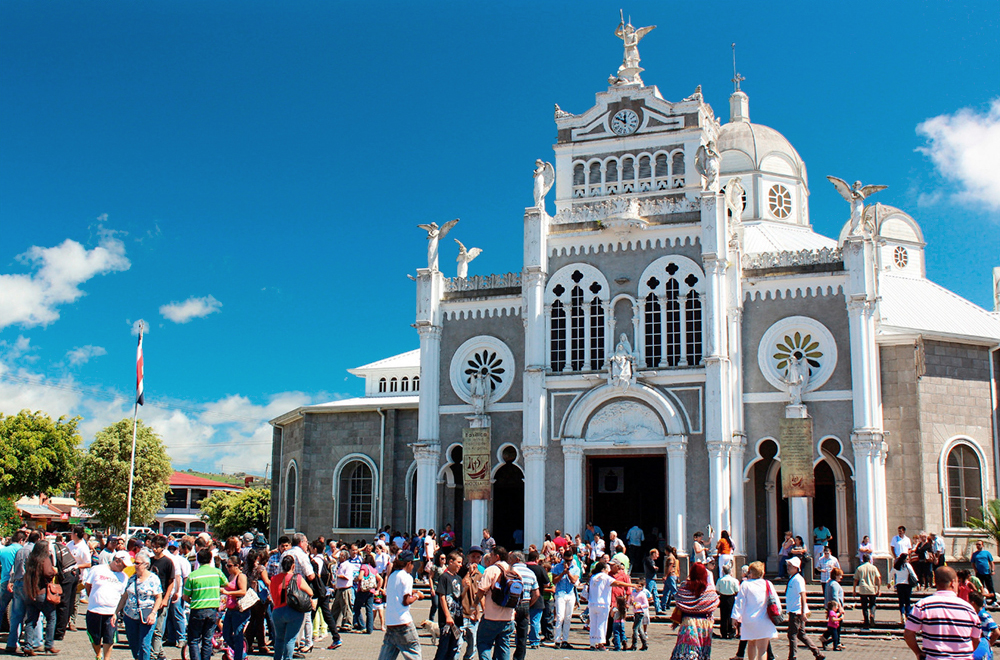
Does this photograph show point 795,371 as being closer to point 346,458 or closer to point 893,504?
point 893,504

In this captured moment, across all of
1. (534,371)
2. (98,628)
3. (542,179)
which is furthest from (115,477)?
(98,628)

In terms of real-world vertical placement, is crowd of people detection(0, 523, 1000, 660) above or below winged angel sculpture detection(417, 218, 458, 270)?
below

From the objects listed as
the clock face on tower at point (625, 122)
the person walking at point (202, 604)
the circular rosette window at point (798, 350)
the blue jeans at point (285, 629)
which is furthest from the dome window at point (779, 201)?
the person walking at point (202, 604)

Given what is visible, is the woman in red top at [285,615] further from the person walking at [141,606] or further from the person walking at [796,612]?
the person walking at [796,612]

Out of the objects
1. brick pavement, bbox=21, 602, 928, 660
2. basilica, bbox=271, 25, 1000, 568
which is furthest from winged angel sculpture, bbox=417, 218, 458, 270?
brick pavement, bbox=21, 602, 928, 660

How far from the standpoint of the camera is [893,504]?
30562 mm

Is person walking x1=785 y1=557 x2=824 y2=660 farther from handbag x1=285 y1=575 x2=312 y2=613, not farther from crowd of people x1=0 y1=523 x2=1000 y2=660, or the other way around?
handbag x1=285 y1=575 x2=312 y2=613

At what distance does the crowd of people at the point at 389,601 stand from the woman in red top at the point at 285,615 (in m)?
0.02

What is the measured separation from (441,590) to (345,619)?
737 cm

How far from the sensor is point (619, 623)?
60.2 feet

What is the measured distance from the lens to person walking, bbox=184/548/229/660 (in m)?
13.5

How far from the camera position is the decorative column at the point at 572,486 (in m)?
31.3

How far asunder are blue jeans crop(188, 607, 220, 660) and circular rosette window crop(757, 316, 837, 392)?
21.4 meters

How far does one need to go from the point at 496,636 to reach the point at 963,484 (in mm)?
23006
